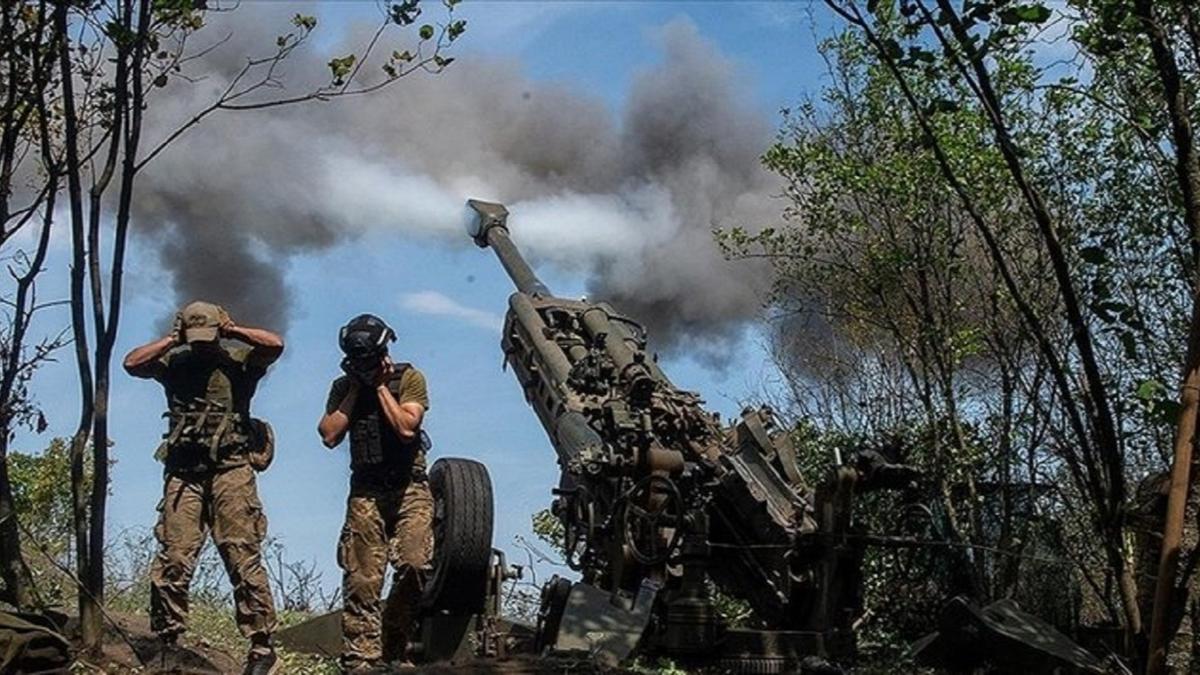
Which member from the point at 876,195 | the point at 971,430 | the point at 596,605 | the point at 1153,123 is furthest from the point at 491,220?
the point at 1153,123

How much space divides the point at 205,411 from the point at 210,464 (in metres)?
0.25

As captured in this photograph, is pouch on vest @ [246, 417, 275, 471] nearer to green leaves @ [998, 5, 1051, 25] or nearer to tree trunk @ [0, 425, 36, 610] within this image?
tree trunk @ [0, 425, 36, 610]

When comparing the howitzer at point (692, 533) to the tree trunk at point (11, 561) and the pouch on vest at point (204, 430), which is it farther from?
the tree trunk at point (11, 561)

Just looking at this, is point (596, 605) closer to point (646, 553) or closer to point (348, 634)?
point (646, 553)

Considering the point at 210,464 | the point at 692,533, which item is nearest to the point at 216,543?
A: the point at 210,464

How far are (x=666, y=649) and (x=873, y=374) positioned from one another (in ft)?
29.7

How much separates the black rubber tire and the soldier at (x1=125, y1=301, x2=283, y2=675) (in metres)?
0.95

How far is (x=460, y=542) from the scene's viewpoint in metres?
7.88

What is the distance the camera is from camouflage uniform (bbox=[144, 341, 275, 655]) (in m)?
7.16

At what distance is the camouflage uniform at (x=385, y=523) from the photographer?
7.60 metres

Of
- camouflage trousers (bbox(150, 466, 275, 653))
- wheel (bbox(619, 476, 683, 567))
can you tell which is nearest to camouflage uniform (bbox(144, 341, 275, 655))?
camouflage trousers (bbox(150, 466, 275, 653))

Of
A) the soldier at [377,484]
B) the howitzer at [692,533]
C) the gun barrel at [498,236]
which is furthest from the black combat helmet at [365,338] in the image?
the gun barrel at [498,236]

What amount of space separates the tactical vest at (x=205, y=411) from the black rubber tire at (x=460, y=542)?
1.10 metres

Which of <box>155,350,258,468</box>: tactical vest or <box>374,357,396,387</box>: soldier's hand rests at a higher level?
<box>374,357,396,387</box>: soldier's hand
